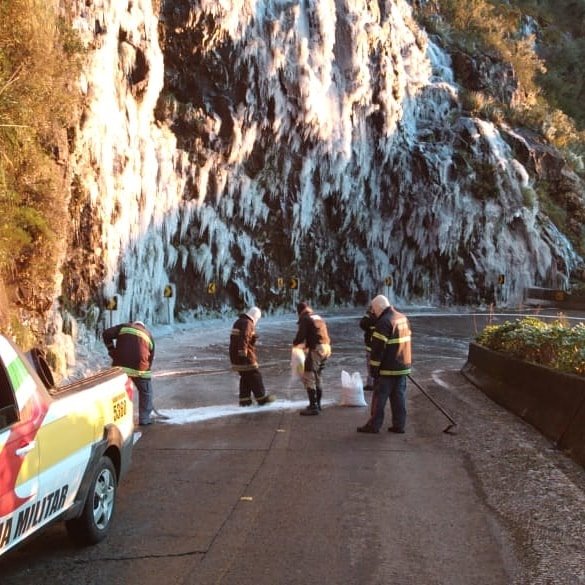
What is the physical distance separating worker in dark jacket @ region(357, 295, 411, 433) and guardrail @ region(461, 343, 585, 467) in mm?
1765

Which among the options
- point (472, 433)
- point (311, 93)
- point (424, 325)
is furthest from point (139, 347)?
point (311, 93)

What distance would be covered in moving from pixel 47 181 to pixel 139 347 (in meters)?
5.01

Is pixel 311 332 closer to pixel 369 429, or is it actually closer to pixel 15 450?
pixel 369 429

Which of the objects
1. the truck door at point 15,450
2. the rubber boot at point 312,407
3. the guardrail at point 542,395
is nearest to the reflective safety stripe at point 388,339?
the rubber boot at point 312,407

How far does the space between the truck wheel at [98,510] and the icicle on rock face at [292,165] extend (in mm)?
12819

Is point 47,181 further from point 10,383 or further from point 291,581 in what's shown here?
point 291,581

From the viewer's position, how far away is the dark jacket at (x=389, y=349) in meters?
8.56

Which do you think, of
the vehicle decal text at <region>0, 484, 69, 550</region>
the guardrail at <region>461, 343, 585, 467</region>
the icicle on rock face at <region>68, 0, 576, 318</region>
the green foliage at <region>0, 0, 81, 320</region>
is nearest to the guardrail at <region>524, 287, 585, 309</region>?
the icicle on rock face at <region>68, 0, 576, 318</region>

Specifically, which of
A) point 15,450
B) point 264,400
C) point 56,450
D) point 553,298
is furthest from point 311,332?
→ point 553,298

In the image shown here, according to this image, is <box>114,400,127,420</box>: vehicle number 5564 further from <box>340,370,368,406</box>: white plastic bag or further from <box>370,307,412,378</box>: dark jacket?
<box>340,370,368,406</box>: white plastic bag

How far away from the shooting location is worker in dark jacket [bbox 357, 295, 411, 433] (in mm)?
8555

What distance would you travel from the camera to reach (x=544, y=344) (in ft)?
32.9

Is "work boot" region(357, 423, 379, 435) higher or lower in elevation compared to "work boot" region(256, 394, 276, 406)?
lower

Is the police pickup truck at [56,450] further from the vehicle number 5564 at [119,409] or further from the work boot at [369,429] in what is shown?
A: the work boot at [369,429]
